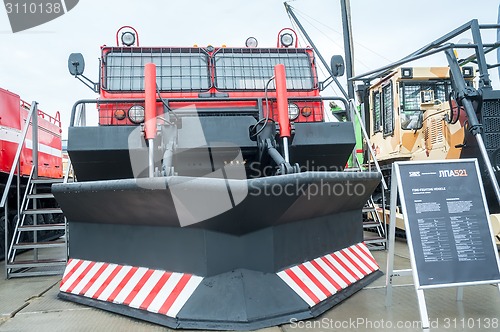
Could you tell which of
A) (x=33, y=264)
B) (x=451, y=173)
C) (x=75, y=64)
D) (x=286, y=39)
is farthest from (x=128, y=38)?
(x=451, y=173)

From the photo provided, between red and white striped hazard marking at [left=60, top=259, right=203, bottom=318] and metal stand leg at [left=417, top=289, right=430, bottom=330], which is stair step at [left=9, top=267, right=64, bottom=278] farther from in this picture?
metal stand leg at [left=417, top=289, right=430, bottom=330]

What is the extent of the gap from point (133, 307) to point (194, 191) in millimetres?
1229

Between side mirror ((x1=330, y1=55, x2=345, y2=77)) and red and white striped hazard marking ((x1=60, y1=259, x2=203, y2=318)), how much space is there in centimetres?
352

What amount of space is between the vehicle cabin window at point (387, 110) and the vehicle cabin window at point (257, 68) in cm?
375

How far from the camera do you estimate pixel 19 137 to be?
317 inches

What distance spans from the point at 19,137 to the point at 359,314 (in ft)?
23.4

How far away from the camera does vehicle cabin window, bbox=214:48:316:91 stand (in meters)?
5.71

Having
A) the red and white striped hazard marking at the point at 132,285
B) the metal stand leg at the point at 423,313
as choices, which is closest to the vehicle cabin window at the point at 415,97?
the metal stand leg at the point at 423,313

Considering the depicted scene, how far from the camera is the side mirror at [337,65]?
5.78 meters

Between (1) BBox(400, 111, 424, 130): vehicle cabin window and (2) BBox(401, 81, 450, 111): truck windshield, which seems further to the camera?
(2) BBox(401, 81, 450, 111): truck windshield

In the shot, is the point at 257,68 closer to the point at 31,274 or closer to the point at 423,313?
the point at 423,313

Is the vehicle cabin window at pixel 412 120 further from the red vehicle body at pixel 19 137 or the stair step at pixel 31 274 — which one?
the red vehicle body at pixel 19 137

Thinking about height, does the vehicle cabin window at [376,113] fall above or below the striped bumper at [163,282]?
above

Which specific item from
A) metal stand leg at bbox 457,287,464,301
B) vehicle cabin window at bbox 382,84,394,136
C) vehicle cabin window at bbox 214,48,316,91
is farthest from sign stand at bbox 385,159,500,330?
vehicle cabin window at bbox 382,84,394,136
